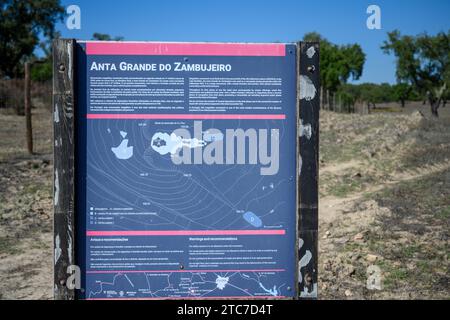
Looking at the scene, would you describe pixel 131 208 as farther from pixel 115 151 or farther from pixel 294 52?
pixel 294 52

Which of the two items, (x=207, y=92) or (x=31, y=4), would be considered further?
(x=31, y=4)

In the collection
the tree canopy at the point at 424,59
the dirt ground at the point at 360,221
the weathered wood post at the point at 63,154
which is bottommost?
the dirt ground at the point at 360,221

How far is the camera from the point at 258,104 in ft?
10.6

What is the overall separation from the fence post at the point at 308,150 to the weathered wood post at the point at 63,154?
4.34ft

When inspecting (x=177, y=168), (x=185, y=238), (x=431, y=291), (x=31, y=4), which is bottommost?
(x=431, y=291)

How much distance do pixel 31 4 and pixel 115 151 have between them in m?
36.2

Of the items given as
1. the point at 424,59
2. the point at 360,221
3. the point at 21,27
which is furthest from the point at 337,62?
the point at 360,221

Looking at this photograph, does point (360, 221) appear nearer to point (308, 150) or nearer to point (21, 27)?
point (308, 150)

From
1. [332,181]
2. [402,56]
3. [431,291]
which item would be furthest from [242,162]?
[402,56]

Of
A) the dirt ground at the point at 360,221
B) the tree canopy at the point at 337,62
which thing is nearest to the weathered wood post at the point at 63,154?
the dirt ground at the point at 360,221

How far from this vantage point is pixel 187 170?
3250 millimetres

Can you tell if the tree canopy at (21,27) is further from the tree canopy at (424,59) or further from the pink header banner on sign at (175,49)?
the pink header banner on sign at (175,49)

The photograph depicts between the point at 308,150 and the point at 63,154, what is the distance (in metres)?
1.42

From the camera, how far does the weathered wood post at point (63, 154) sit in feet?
10.3
